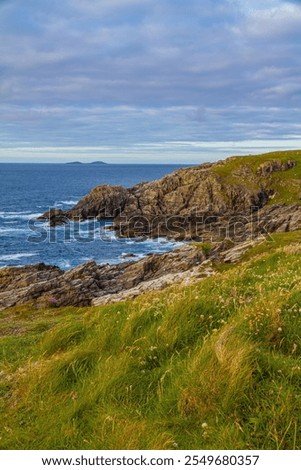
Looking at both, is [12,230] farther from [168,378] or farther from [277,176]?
[168,378]

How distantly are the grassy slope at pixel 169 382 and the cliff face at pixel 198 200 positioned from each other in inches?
3462

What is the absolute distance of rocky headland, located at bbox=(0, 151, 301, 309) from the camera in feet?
167

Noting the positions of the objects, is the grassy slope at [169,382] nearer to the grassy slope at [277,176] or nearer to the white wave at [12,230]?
the white wave at [12,230]

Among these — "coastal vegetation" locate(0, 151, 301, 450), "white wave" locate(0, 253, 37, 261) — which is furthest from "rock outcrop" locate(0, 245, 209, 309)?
"coastal vegetation" locate(0, 151, 301, 450)

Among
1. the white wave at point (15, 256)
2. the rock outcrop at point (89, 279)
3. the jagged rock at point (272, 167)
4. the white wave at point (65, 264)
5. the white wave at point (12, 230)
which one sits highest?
the jagged rock at point (272, 167)

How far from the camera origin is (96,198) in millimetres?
127125

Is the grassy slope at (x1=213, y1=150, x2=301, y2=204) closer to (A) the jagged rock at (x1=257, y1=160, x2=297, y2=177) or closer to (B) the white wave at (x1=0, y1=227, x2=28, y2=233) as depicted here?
(A) the jagged rock at (x1=257, y1=160, x2=297, y2=177)

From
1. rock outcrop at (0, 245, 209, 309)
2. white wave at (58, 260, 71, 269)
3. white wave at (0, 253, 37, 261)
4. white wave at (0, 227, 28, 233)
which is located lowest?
white wave at (58, 260, 71, 269)

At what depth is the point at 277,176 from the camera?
129 m

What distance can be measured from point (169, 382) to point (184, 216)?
103 meters

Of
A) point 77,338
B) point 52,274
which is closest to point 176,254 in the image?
point 52,274

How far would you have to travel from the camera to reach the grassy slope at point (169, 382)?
6223mm

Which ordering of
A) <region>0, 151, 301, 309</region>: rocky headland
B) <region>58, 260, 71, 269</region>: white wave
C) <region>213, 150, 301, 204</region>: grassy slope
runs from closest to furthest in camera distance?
<region>0, 151, 301, 309</region>: rocky headland, <region>58, 260, 71, 269</region>: white wave, <region>213, 150, 301, 204</region>: grassy slope

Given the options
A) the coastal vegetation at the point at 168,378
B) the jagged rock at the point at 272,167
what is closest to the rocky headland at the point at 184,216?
the jagged rock at the point at 272,167
